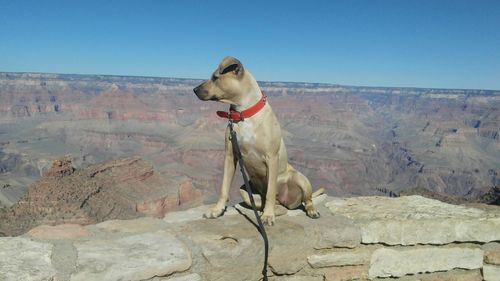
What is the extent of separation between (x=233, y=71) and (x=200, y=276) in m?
1.68

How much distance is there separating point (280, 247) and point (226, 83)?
1434mm

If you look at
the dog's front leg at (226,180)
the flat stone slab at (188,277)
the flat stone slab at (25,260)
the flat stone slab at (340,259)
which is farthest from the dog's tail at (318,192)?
the flat stone slab at (25,260)

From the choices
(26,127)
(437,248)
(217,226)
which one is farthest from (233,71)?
(26,127)

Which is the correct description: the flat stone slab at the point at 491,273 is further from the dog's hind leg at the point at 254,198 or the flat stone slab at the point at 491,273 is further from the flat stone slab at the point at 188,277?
the flat stone slab at the point at 188,277

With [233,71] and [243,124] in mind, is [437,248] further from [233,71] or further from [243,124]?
[233,71]

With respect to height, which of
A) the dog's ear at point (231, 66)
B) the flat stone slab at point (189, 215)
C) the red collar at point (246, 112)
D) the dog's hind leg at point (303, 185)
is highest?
the dog's ear at point (231, 66)

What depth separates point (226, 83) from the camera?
362cm

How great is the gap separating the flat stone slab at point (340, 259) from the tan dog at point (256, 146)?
0.51 meters

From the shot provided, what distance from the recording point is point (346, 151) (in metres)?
148

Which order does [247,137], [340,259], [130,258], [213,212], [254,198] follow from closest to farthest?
[130,258]
[340,259]
[247,137]
[213,212]
[254,198]

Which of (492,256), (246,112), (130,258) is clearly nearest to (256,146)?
(246,112)

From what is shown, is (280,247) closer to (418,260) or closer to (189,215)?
(189,215)

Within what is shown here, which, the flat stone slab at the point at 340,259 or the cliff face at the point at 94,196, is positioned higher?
the flat stone slab at the point at 340,259

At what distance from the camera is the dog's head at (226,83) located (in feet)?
11.7
